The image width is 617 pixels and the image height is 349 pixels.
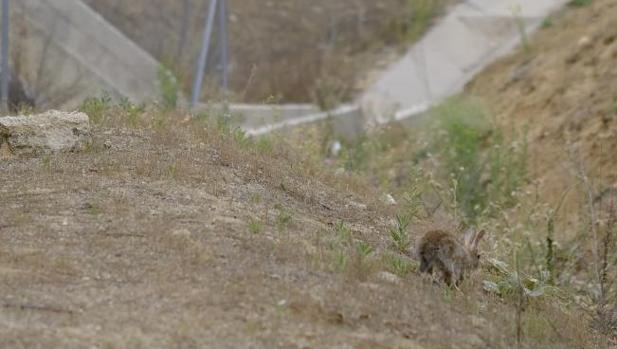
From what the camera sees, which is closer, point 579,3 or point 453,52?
point 579,3

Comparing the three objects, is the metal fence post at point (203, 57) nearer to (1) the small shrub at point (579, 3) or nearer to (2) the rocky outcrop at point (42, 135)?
(2) the rocky outcrop at point (42, 135)

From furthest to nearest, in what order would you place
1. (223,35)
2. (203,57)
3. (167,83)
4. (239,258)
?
(223,35), (203,57), (167,83), (239,258)

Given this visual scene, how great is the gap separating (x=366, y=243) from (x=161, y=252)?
0.97 metres

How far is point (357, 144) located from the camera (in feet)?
32.8

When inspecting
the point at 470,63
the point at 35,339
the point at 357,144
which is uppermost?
the point at 470,63

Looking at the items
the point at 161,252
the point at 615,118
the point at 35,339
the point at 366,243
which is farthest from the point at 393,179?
the point at 35,339

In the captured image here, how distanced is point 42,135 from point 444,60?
9.42 metres

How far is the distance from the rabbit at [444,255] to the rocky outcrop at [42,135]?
2.00 m

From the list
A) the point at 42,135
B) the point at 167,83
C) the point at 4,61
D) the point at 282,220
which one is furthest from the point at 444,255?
the point at 167,83

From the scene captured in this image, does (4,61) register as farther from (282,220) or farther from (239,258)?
(239,258)

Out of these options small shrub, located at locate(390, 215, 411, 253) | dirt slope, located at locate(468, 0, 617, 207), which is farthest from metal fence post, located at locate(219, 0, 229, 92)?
small shrub, located at locate(390, 215, 411, 253)

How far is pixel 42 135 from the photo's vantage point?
6.13m

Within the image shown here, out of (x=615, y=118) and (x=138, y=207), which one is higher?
(x=615, y=118)

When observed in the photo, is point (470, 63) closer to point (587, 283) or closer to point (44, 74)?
point (44, 74)
